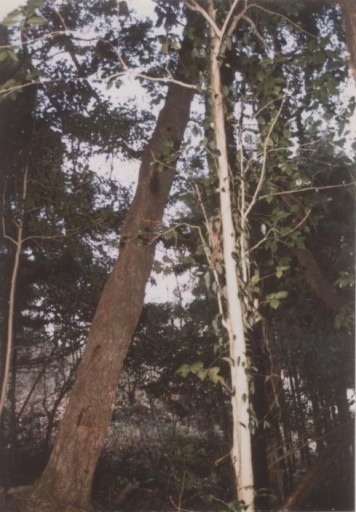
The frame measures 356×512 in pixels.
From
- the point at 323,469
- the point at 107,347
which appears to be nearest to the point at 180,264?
the point at 107,347

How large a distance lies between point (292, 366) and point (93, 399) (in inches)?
109

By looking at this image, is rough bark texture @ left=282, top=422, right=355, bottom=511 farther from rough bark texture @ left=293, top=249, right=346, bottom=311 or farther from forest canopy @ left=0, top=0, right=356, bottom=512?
rough bark texture @ left=293, top=249, right=346, bottom=311

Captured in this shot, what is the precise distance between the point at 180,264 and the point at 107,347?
746mm

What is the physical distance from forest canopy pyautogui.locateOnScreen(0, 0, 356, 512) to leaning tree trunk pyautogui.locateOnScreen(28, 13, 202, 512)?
0.04ft

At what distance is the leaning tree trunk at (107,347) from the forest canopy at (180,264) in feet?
0.04

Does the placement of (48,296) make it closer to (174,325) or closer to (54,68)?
(174,325)

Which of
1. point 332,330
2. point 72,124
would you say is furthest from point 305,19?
point 332,330

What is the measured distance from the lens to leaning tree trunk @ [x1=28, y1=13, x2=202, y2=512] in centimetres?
273

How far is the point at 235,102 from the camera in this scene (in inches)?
83.9

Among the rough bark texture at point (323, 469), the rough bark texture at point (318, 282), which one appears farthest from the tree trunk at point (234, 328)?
the rough bark texture at point (323, 469)

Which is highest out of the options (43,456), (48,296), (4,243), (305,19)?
(305,19)

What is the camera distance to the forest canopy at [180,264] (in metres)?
2.05

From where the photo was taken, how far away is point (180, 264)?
316cm

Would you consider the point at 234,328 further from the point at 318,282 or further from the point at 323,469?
the point at 323,469
